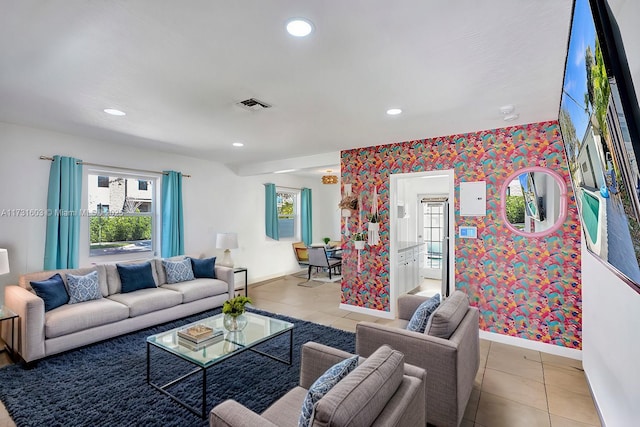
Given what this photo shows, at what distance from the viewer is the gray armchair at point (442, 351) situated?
198 cm

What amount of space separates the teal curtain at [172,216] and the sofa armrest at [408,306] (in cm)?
366

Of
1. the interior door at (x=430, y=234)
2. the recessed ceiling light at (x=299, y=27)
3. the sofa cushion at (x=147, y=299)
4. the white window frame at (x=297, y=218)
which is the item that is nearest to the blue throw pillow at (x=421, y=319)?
the recessed ceiling light at (x=299, y=27)

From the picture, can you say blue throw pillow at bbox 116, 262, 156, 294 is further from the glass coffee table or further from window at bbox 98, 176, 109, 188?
the glass coffee table

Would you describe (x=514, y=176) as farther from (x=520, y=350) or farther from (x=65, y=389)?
(x=65, y=389)

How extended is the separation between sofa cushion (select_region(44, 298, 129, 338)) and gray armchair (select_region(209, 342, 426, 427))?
8.77 ft

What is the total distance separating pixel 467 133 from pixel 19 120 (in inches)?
199

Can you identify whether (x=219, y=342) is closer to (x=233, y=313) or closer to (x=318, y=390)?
(x=233, y=313)

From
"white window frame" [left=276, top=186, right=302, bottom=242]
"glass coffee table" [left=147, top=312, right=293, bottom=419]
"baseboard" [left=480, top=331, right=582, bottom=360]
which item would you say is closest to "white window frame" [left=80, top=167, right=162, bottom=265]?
"glass coffee table" [left=147, top=312, right=293, bottom=419]

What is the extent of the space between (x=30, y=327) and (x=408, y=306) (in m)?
3.50

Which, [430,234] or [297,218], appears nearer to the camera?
[430,234]

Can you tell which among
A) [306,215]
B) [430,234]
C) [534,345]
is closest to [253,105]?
[534,345]

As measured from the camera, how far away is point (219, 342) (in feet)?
8.84

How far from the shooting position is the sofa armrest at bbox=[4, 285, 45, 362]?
2.90m

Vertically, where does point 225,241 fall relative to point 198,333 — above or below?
above
